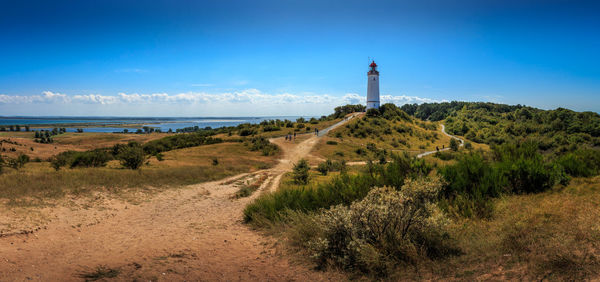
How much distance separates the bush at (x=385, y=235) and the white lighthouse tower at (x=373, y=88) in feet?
187

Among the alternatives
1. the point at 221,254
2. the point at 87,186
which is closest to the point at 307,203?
the point at 221,254

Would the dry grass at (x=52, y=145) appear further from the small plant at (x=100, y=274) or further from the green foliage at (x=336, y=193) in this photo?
the small plant at (x=100, y=274)

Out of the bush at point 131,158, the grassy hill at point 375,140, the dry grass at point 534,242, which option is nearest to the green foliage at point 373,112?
the grassy hill at point 375,140

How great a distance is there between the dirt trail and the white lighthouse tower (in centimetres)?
5326

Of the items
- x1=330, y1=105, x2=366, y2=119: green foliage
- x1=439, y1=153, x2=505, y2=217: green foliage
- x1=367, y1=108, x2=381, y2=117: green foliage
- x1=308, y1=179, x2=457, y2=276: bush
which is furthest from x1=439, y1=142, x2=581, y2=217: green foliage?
x1=330, y1=105, x2=366, y2=119: green foliage

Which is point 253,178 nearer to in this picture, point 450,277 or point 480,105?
point 450,277

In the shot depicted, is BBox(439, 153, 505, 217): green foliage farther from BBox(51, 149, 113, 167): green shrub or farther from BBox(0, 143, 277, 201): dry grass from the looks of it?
BBox(51, 149, 113, 167): green shrub

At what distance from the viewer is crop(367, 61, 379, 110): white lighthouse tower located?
191ft

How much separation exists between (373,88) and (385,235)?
5799cm

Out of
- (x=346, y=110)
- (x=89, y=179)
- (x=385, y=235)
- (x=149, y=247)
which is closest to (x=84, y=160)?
(x=89, y=179)

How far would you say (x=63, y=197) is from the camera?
9.36 meters

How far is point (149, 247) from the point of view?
5832mm

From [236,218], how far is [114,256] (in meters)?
4.10

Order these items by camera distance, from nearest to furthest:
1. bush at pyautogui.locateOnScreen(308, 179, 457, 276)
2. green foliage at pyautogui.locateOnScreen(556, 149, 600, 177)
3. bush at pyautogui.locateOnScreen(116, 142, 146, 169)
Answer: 1. bush at pyautogui.locateOnScreen(308, 179, 457, 276)
2. green foliage at pyautogui.locateOnScreen(556, 149, 600, 177)
3. bush at pyautogui.locateOnScreen(116, 142, 146, 169)
